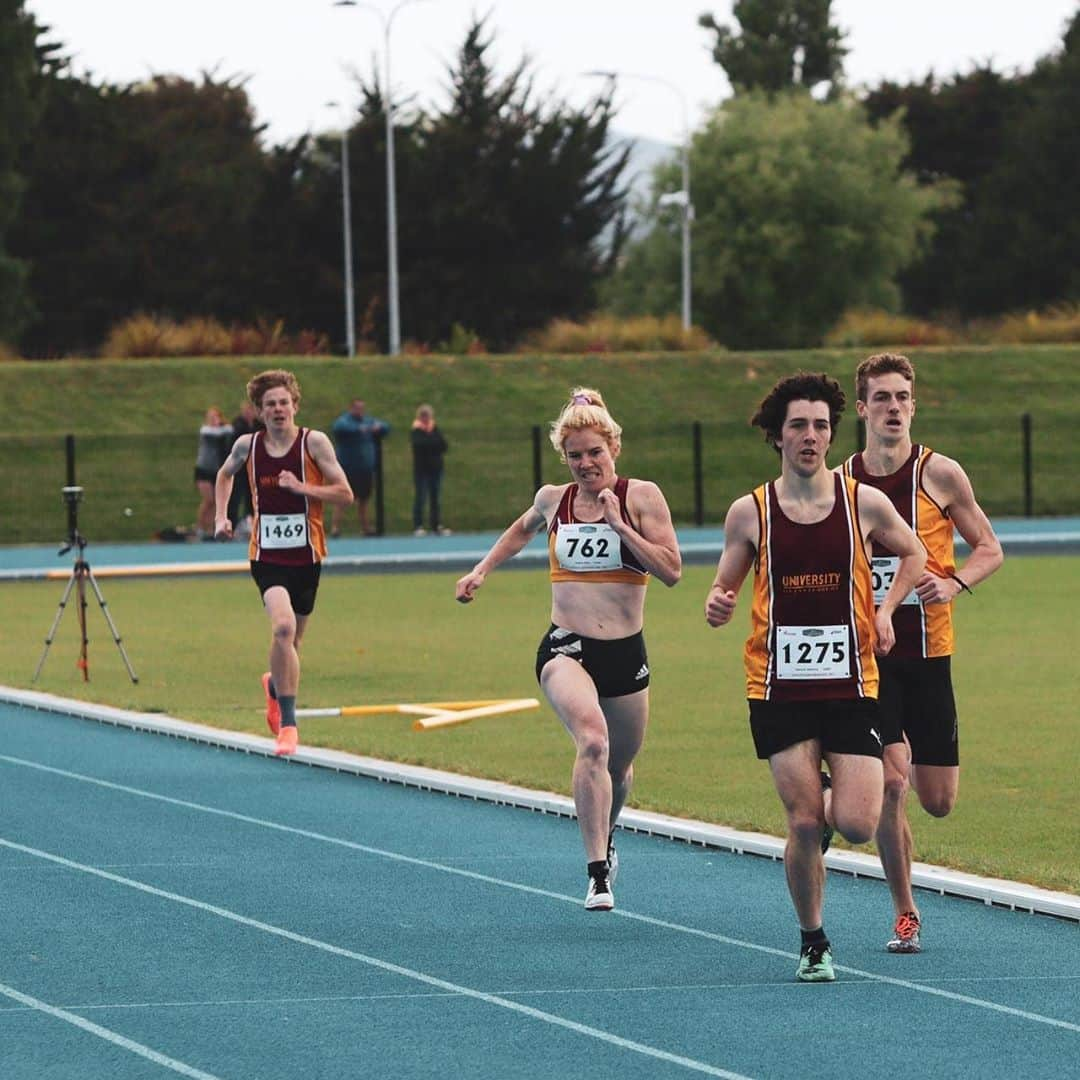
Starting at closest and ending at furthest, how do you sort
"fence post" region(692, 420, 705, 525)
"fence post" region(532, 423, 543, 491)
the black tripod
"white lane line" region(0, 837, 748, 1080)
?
1. "white lane line" region(0, 837, 748, 1080)
2. the black tripod
3. "fence post" region(532, 423, 543, 491)
4. "fence post" region(692, 420, 705, 525)

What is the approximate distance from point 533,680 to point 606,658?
8258 mm

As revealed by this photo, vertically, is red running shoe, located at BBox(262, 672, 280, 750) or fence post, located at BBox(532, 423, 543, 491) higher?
fence post, located at BBox(532, 423, 543, 491)

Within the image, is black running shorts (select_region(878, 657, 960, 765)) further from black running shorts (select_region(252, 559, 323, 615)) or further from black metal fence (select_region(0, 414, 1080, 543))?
black metal fence (select_region(0, 414, 1080, 543))

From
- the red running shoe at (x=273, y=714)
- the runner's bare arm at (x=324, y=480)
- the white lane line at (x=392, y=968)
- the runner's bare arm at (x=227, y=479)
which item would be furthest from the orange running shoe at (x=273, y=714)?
the white lane line at (x=392, y=968)

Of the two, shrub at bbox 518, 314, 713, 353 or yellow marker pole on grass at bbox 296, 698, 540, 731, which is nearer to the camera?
yellow marker pole on grass at bbox 296, 698, 540, 731

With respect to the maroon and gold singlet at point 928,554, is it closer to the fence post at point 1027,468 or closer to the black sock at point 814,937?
the black sock at point 814,937

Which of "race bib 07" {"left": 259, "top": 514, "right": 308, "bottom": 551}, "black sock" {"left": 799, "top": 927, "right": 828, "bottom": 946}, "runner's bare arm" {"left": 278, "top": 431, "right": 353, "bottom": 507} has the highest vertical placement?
"runner's bare arm" {"left": 278, "top": 431, "right": 353, "bottom": 507}

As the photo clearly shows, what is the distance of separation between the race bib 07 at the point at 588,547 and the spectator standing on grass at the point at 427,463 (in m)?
26.3

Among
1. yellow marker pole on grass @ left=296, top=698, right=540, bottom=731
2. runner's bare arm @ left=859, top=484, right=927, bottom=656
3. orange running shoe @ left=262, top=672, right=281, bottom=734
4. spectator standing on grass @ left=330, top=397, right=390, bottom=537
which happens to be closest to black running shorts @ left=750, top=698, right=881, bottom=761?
runner's bare arm @ left=859, top=484, right=927, bottom=656

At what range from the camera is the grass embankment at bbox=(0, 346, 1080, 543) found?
39.7 m

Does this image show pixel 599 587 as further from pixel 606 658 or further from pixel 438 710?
pixel 438 710

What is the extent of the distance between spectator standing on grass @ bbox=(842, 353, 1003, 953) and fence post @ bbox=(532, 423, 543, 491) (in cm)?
3137

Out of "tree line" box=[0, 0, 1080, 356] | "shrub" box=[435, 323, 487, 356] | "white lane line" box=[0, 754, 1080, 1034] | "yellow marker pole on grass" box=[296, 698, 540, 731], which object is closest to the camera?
"white lane line" box=[0, 754, 1080, 1034]

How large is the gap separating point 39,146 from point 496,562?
209ft
